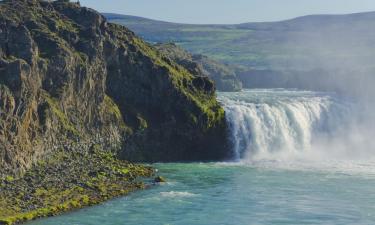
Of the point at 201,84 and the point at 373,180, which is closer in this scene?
the point at 373,180

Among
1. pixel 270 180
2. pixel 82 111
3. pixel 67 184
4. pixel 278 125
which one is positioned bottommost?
pixel 67 184

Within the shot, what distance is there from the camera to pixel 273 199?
80312 millimetres

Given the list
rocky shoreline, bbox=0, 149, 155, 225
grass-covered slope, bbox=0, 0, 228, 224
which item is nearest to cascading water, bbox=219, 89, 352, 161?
grass-covered slope, bbox=0, 0, 228, 224

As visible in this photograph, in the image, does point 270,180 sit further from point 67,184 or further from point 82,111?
point 82,111


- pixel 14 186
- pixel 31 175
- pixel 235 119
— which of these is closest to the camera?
pixel 14 186

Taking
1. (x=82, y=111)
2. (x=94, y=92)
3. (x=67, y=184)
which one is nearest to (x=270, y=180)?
(x=67, y=184)

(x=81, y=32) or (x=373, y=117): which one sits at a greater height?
(x=81, y=32)

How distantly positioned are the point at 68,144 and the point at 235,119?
34437 mm

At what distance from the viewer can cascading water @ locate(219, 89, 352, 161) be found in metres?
117

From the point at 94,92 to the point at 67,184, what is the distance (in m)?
25.4

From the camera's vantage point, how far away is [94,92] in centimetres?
10356

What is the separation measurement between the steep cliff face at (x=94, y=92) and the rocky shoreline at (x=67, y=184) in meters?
2.65

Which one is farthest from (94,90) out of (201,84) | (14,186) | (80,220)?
(80,220)

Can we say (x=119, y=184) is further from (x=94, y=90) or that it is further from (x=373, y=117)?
(x=373, y=117)
